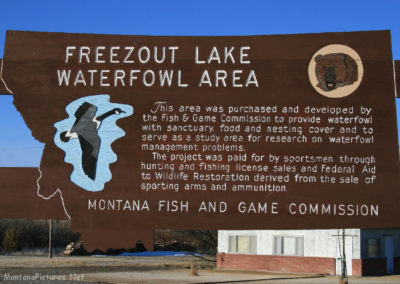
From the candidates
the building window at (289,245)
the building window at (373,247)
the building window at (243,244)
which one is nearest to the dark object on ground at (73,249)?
the building window at (243,244)

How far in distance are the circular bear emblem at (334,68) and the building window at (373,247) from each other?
35.9 meters

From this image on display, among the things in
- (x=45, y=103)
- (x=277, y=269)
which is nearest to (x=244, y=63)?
(x=45, y=103)

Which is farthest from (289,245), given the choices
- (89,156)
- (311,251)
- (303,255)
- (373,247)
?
(89,156)

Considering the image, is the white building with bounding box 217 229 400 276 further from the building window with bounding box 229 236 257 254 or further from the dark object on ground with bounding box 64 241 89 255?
the dark object on ground with bounding box 64 241 89 255

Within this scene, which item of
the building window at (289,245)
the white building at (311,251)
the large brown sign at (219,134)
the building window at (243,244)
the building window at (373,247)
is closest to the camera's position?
the large brown sign at (219,134)

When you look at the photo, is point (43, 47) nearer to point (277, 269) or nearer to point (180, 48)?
point (180, 48)

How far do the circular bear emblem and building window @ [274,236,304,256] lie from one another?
35.9m

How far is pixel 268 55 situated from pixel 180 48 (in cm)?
87

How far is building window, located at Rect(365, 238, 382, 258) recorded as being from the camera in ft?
127

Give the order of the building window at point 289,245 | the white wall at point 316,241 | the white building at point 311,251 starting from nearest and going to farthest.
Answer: the white wall at point 316,241
the white building at point 311,251
the building window at point 289,245

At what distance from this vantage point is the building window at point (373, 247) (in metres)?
38.7

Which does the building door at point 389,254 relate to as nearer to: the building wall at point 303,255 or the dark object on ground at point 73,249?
the building wall at point 303,255

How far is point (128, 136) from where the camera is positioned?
201 inches

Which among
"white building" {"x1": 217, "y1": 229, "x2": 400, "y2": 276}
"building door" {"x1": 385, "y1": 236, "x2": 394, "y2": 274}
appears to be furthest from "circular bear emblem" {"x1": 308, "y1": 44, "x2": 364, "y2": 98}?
"building door" {"x1": 385, "y1": 236, "x2": 394, "y2": 274}
